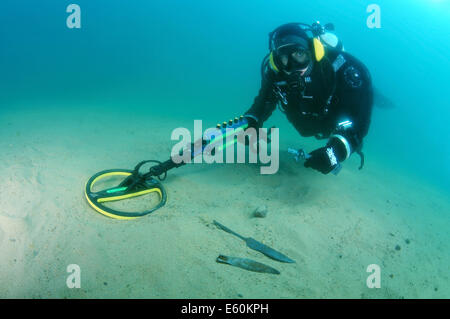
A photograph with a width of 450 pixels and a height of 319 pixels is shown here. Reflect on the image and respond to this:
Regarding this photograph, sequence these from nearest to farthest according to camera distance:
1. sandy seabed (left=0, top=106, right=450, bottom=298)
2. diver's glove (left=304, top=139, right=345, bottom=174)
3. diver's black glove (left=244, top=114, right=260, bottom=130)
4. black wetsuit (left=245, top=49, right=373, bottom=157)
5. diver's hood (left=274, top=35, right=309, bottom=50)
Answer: sandy seabed (left=0, top=106, right=450, bottom=298) → diver's glove (left=304, top=139, right=345, bottom=174) → diver's hood (left=274, top=35, right=309, bottom=50) → black wetsuit (left=245, top=49, right=373, bottom=157) → diver's black glove (left=244, top=114, right=260, bottom=130)

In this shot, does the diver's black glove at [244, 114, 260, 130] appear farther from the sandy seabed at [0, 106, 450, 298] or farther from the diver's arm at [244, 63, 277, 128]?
the sandy seabed at [0, 106, 450, 298]

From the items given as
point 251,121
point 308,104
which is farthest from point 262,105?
point 308,104

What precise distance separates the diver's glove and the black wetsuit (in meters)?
0.26

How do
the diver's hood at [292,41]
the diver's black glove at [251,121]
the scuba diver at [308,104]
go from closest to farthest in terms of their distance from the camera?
the scuba diver at [308,104], the diver's hood at [292,41], the diver's black glove at [251,121]

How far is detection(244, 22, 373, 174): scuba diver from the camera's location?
351cm

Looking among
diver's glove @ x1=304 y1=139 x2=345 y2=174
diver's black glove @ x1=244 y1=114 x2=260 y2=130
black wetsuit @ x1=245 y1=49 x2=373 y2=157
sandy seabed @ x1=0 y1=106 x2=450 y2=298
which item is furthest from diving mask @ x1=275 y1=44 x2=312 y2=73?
sandy seabed @ x1=0 y1=106 x2=450 y2=298

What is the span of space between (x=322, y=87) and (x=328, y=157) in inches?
49.0

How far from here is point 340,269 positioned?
2.88 metres

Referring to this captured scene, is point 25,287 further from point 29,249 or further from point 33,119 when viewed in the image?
point 33,119

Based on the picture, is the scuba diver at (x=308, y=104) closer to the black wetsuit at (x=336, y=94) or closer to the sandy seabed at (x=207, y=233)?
the black wetsuit at (x=336, y=94)

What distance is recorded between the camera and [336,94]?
4004mm

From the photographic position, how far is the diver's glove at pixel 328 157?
3.30 m

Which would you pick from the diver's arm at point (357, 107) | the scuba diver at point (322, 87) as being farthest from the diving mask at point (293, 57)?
the diver's arm at point (357, 107)

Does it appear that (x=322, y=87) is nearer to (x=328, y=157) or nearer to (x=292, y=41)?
(x=292, y=41)
